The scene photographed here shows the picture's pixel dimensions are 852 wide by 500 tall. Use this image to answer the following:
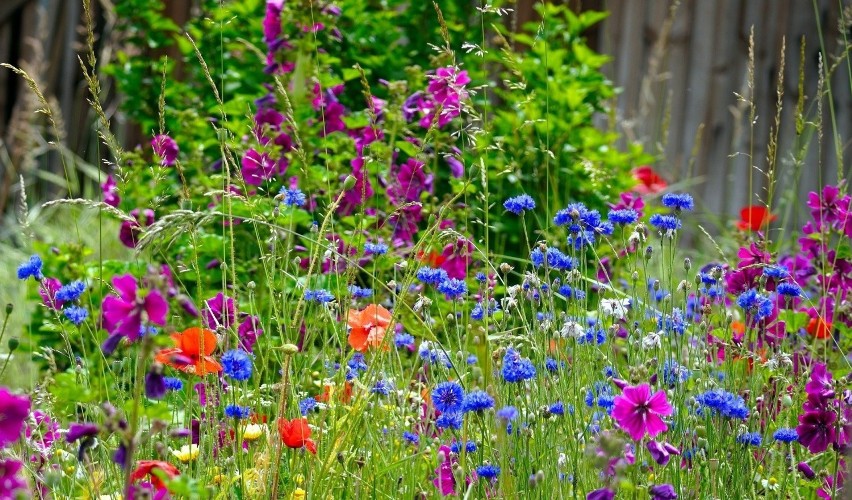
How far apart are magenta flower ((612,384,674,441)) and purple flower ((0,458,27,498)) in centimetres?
74

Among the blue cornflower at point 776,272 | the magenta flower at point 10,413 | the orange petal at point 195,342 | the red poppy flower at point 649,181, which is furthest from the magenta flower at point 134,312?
the red poppy flower at point 649,181

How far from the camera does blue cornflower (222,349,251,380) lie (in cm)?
162

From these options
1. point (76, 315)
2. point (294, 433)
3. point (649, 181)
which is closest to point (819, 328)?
point (294, 433)

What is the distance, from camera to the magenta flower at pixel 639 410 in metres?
1.45

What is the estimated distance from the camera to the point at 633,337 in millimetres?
2070

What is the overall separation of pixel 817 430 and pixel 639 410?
0.45 metres

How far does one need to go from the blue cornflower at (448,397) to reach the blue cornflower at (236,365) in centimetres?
28

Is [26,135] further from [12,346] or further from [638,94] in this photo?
[12,346]

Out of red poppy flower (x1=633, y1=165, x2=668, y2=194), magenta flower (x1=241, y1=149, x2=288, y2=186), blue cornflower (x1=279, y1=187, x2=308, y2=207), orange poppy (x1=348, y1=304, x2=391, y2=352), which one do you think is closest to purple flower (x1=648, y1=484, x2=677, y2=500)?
orange poppy (x1=348, y1=304, x2=391, y2=352)

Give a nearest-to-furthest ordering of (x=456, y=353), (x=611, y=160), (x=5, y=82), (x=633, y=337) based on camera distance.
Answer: (x=633, y=337)
(x=456, y=353)
(x=611, y=160)
(x=5, y=82)

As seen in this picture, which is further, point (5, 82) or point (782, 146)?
point (5, 82)

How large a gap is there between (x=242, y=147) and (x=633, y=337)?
4.53 feet

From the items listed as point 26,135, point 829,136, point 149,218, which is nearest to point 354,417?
point 149,218

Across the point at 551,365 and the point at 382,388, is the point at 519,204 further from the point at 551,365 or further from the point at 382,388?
the point at 382,388
